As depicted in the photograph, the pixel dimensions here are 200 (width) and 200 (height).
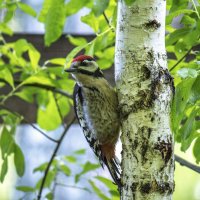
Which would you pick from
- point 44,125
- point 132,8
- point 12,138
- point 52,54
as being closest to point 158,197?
point 132,8

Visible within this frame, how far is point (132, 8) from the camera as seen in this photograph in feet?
4.07

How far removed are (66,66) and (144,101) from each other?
543 millimetres

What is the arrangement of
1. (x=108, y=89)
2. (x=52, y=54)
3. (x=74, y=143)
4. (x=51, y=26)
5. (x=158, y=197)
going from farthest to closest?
(x=74, y=143)
(x=52, y=54)
(x=108, y=89)
(x=51, y=26)
(x=158, y=197)

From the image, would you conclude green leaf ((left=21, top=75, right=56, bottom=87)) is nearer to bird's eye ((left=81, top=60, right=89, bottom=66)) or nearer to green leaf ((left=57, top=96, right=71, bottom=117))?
green leaf ((left=57, top=96, right=71, bottom=117))

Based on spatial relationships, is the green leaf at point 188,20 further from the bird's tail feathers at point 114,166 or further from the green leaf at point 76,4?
the bird's tail feathers at point 114,166

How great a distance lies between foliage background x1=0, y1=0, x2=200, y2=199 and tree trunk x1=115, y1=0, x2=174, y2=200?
0.05 m

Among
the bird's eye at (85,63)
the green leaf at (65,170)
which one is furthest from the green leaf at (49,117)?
the bird's eye at (85,63)

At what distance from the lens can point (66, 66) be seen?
1725 mm

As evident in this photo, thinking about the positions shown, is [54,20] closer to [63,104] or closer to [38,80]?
[38,80]

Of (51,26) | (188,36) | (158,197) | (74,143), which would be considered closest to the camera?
(158,197)

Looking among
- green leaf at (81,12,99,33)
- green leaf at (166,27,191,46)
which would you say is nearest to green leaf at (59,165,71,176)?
green leaf at (81,12,99,33)

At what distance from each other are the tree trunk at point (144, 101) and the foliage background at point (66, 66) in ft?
0.16

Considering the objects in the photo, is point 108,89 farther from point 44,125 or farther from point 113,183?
point 44,125

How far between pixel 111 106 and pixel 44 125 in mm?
615
